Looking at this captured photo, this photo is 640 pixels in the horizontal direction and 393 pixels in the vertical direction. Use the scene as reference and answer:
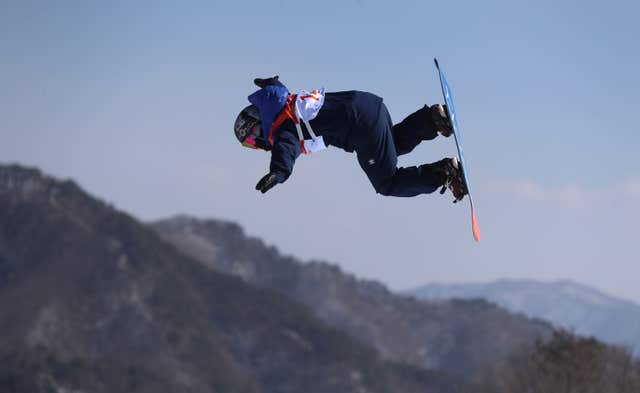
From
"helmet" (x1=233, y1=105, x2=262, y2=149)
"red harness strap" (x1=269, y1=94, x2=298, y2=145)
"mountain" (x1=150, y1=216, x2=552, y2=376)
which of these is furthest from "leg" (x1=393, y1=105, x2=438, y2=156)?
"mountain" (x1=150, y1=216, x2=552, y2=376)

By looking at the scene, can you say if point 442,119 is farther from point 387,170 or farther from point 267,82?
point 267,82

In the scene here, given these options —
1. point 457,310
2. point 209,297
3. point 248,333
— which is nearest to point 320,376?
point 248,333

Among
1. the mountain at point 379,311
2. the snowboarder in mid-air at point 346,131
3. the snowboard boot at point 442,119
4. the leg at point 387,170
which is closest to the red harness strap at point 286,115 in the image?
the snowboarder in mid-air at point 346,131

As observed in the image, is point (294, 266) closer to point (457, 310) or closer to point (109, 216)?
point (457, 310)

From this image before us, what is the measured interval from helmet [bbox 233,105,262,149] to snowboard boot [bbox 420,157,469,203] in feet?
5.36

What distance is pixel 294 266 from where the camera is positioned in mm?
191625

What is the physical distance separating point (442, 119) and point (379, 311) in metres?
178

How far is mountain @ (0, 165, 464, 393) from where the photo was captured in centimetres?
10119

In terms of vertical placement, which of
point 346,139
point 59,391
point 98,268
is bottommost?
point 59,391

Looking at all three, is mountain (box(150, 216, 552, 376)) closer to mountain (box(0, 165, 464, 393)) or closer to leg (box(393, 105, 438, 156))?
mountain (box(0, 165, 464, 393))

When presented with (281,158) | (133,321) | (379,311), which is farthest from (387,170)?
(379,311)

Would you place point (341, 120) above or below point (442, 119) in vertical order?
below

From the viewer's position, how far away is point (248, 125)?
888 centimetres

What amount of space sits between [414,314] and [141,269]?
6600 cm
